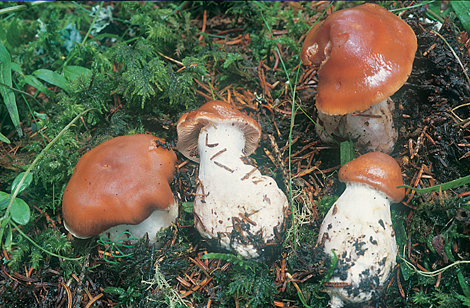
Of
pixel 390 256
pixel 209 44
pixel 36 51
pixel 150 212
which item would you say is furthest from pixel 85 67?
pixel 390 256

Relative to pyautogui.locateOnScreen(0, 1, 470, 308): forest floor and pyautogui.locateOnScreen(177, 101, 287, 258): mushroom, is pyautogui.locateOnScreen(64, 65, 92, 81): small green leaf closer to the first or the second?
pyautogui.locateOnScreen(0, 1, 470, 308): forest floor

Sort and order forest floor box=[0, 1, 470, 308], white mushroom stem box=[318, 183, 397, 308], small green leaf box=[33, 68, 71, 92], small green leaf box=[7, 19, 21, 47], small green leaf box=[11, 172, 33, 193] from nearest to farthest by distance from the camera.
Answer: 1. white mushroom stem box=[318, 183, 397, 308]
2. forest floor box=[0, 1, 470, 308]
3. small green leaf box=[11, 172, 33, 193]
4. small green leaf box=[33, 68, 71, 92]
5. small green leaf box=[7, 19, 21, 47]

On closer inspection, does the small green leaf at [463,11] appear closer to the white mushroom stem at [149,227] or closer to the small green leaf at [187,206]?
the small green leaf at [187,206]

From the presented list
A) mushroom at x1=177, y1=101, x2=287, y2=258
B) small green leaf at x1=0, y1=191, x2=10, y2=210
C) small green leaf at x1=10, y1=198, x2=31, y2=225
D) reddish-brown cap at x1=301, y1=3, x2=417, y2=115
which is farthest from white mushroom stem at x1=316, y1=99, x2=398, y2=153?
small green leaf at x1=0, y1=191, x2=10, y2=210

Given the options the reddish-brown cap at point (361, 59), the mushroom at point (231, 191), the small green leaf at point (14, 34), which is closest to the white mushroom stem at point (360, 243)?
the mushroom at point (231, 191)

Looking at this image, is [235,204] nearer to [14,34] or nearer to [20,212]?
[20,212]

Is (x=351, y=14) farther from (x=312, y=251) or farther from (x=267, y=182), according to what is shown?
(x=312, y=251)
